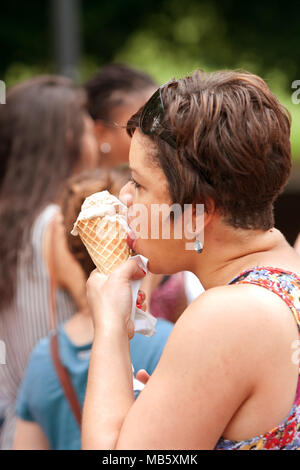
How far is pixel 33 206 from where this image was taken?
3213mm

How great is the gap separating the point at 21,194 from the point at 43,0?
10023 millimetres

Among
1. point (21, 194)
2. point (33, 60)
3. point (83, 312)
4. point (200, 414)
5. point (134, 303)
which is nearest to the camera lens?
point (200, 414)

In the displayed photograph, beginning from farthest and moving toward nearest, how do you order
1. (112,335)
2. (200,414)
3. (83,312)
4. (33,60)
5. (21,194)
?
(33,60), (21,194), (83,312), (112,335), (200,414)

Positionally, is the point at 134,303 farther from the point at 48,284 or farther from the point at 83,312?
the point at 48,284

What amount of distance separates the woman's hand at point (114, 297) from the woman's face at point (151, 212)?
0.06 metres

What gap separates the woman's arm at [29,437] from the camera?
2.38 meters

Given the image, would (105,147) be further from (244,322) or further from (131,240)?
(244,322)

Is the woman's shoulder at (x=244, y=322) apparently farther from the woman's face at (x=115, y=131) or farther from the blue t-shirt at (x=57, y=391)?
the woman's face at (x=115, y=131)

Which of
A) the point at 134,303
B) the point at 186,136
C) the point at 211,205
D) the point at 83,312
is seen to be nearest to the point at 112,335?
Answer: the point at 134,303

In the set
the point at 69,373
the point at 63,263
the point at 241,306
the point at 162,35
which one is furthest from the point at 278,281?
the point at 162,35

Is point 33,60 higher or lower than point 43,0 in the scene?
lower

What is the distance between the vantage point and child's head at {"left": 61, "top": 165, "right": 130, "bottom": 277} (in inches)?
84.7

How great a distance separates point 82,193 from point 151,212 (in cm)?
87

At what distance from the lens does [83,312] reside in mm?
2463
